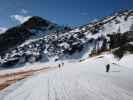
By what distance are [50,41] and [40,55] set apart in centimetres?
2699

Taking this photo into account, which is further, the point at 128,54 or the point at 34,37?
the point at 34,37

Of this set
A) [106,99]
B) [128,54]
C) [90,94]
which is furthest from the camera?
[128,54]

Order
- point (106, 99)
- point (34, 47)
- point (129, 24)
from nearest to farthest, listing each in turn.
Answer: point (106, 99), point (129, 24), point (34, 47)

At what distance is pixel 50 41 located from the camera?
523 feet

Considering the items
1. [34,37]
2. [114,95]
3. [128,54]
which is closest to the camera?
[114,95]

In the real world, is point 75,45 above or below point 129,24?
below

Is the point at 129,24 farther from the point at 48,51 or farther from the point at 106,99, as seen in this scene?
the point at 106,99

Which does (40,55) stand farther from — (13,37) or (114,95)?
→ (114,95)

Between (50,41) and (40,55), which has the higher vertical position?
(50,41)

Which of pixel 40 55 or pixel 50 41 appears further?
pixel 50 41

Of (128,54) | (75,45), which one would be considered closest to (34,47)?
(75,45)

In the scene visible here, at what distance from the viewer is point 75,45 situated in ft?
440

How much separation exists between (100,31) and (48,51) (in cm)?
4041

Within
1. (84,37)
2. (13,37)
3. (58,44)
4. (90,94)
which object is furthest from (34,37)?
(90,94)
